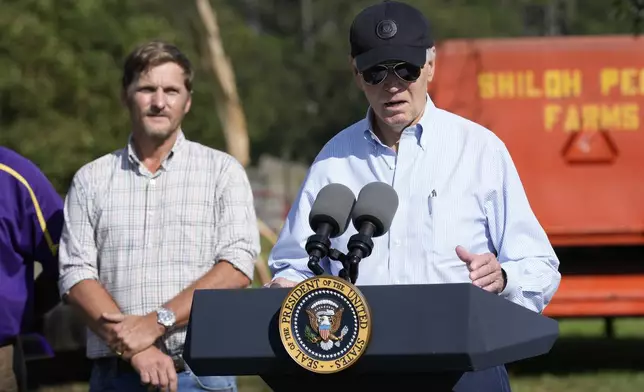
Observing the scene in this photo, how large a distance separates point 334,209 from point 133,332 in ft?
5.31

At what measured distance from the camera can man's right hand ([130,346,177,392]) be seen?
446 centimetres

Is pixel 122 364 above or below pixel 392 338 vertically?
below

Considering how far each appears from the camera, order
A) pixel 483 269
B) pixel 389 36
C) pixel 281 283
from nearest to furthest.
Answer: pixel 483 269, pixel 281 283, pixel 389 36

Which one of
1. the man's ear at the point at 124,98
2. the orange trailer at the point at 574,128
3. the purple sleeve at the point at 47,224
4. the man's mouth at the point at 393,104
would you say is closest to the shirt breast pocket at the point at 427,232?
the man's mouth at the point at 393,104

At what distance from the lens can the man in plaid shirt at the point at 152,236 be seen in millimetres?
4547

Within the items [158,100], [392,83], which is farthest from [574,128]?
[392,83]

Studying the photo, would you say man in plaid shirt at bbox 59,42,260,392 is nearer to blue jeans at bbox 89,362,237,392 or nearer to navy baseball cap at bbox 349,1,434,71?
blue jeans at bbox 89,362,237,392

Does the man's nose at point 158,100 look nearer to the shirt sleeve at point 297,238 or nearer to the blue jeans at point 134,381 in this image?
the blue jeans at point 134,381

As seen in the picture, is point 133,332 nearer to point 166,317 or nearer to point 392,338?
point 166,317

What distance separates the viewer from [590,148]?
10180 millimetres

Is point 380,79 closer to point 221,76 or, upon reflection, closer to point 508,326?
point 508,326

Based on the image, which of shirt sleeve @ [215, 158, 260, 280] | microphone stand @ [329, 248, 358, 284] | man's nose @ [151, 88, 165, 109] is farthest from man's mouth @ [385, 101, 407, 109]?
man's nose @ [151, 88, 165, 109]

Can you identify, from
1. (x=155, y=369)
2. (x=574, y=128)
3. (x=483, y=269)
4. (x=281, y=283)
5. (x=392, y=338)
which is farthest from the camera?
(x=574, y=128)

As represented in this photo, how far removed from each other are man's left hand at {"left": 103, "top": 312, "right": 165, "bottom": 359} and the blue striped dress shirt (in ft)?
3.28
